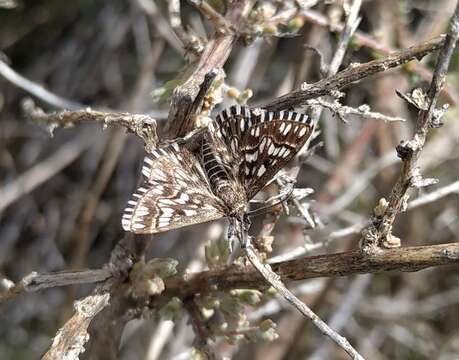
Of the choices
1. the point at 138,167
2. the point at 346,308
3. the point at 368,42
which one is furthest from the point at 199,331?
the point at 138,167

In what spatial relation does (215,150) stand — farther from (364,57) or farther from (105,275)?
(364,57)

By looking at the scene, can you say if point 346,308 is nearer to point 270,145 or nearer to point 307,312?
point 270,145

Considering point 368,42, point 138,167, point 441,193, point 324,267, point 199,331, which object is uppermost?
point 368,42

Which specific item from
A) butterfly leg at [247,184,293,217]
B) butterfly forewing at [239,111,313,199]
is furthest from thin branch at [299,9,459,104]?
butterfly leg at [247,184,293,217]

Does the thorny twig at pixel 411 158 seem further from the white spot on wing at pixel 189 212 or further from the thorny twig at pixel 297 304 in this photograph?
the white spot on wing at pixel 189 212

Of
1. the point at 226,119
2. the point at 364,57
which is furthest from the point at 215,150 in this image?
the point at 364,57

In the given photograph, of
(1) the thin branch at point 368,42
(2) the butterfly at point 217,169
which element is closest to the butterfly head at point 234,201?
(2) the butterfly at point 217,169

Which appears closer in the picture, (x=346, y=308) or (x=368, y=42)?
(x=368, y=42)
